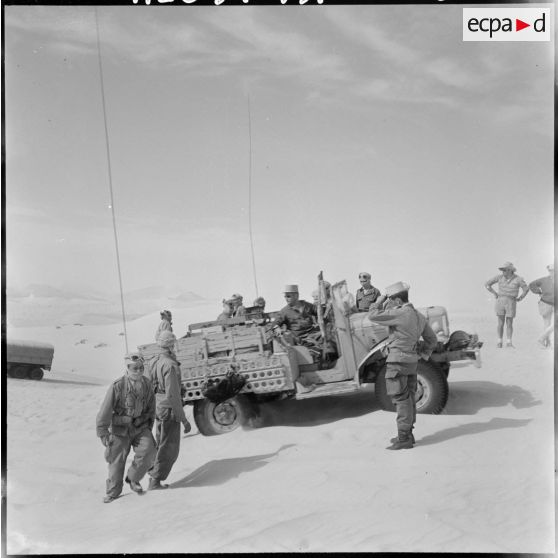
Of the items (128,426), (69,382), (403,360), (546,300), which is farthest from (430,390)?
(69,382)

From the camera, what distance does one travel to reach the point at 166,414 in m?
7.51

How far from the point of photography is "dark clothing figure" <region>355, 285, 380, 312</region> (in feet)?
32.4

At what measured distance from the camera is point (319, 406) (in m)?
9.43

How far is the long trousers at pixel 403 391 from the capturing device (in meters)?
7.53

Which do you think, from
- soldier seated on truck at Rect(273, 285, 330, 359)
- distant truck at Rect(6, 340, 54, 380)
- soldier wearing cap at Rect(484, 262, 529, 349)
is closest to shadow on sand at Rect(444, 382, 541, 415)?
soldier seated on truck at Rect(273, 285, 330, 359)

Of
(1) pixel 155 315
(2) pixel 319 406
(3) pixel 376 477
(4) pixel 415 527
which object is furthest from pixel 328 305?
(1) pixel 155 315

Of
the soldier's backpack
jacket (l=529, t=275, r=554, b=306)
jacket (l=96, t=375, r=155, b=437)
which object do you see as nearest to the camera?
jacket (l=96, t=375, r=155, b=437)

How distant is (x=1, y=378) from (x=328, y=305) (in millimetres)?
3659

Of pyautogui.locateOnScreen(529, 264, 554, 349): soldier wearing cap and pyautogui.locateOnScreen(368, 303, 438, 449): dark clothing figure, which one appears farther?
pyautogui.locateOnScreen(529, 264, 554, 349): soldier wearing cap

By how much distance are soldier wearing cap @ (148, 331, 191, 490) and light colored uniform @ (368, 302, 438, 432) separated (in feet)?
6.92

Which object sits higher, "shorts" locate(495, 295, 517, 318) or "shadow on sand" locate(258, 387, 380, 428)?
"shorts" locate(495, 295, 517, 318)

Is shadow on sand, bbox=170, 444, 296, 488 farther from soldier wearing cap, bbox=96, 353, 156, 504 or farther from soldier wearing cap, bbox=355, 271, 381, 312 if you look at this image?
soldier wearing cap, bbox=355, 271, 381, 312

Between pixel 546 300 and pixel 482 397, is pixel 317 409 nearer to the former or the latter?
pixel 482 397

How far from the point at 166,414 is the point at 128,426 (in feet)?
1.31
